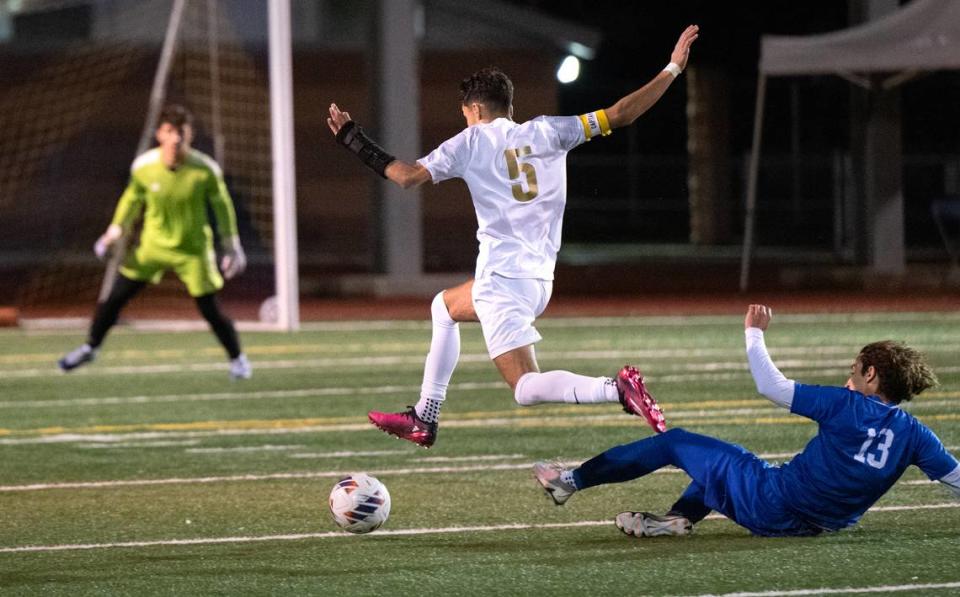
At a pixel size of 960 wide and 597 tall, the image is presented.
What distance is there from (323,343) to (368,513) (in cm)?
1074

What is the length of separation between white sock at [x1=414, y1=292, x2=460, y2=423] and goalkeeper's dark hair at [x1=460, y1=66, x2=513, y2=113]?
1.01 metres

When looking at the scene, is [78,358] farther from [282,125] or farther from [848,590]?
[848,590]

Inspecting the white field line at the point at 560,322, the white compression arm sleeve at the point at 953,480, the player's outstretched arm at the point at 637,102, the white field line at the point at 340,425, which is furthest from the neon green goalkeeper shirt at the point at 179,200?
the white compression arm sleeve at the point at 953,480

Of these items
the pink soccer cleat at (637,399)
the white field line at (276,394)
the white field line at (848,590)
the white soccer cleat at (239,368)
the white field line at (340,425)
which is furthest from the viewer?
the white soccer cleat at (239,368)

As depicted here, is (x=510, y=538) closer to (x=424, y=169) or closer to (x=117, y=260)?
(x=424, y=169)

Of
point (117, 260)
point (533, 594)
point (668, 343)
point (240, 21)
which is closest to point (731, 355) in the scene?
point (668, 343)

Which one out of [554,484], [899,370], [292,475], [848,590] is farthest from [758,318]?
[292,475]

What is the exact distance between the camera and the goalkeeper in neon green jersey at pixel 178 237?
14.7m

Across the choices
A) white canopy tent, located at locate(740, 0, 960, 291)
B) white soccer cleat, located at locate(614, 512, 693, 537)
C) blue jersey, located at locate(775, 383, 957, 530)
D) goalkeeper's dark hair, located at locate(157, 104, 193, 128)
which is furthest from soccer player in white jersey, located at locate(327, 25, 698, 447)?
white canopy tent, located at locate(740, 0, 960, 291)

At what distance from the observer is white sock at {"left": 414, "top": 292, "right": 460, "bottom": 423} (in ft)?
29.0

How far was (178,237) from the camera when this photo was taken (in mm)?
14742

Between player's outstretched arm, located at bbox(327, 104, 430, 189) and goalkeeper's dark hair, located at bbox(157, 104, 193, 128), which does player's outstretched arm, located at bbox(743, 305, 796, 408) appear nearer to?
player's outstretched arm, located at bbox(327, 104, 430, 189)

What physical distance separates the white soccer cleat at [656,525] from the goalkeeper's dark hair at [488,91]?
202 centimetres

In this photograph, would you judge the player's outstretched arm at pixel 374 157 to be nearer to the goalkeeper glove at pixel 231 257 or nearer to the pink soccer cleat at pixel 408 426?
the pink soccer cleat at pixel 408 426
